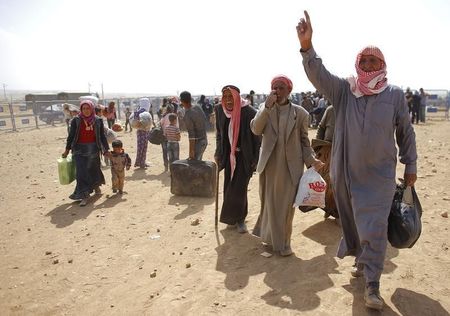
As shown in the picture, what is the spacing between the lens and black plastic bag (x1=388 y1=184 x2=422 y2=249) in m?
2.88

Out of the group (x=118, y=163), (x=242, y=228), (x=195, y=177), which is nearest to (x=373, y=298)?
(x=242, y=228)

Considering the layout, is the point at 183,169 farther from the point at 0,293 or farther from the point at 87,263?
the point at 0,293

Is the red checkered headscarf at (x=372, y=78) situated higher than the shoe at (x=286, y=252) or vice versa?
the red checkered headscarf at (x=372, y=78)

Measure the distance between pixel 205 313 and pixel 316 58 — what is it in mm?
2168

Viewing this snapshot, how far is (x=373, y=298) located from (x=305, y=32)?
2033 millimetres

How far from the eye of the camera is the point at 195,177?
6.62 meters

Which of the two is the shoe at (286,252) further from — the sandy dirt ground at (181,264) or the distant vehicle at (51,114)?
the distant vehicle at (51,114)

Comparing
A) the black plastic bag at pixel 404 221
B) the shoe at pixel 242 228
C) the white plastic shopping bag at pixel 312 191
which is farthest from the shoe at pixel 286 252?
the black plastic bag at pixel 404 221

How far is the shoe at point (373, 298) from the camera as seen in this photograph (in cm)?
285

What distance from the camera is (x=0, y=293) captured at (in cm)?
377

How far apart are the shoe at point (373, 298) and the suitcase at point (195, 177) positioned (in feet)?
12.9

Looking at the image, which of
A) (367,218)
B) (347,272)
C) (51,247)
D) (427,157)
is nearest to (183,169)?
(51,247)

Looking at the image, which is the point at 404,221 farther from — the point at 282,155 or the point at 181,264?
the point at 181,264

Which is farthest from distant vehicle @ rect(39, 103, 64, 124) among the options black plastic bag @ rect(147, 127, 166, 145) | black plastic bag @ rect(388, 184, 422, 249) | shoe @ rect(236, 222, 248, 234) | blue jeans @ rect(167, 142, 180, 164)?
black plastic bag @ rect(388, 184, 422, 249)
